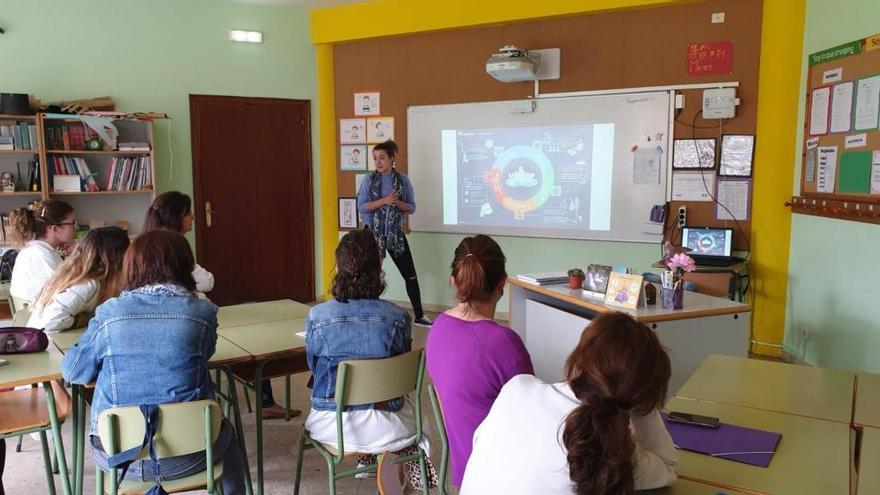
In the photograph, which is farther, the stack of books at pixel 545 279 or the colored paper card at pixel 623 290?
the stack of books at pixel 545 279

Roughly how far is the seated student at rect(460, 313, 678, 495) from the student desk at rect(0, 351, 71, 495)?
1.67 metres

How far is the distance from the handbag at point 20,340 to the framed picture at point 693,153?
4.38m

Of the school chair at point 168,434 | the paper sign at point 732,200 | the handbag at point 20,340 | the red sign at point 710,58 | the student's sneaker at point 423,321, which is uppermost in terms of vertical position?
the red sign at point 710,58

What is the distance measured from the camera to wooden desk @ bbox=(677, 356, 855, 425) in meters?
1.95

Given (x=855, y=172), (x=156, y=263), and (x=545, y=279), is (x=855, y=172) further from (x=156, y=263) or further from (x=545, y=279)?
(x=156, y=263)

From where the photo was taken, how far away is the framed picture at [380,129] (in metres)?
6.35

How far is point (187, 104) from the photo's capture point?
237 inches

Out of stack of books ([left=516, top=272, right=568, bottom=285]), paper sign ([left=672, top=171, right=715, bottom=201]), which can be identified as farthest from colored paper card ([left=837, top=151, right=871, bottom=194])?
stack of books ([left=516, top=272, right=568, bottom=285])

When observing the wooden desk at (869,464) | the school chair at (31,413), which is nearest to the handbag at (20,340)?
the school chair at (31,413)

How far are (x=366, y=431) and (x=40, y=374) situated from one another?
1.16 meters

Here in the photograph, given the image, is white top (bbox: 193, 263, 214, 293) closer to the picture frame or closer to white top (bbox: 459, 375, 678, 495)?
white top (bbox: 459, 375, 678, 495)

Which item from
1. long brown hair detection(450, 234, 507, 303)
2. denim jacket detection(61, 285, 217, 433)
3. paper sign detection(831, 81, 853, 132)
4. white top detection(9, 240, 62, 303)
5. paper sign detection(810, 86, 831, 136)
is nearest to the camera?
denim jacket detection(61, 285, 217, 433)

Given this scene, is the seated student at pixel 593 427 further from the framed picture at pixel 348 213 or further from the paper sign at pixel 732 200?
the framed picture at pixel 348 213

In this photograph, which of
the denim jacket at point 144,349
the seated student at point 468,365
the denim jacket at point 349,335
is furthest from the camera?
the denim jacket at point 349,335
